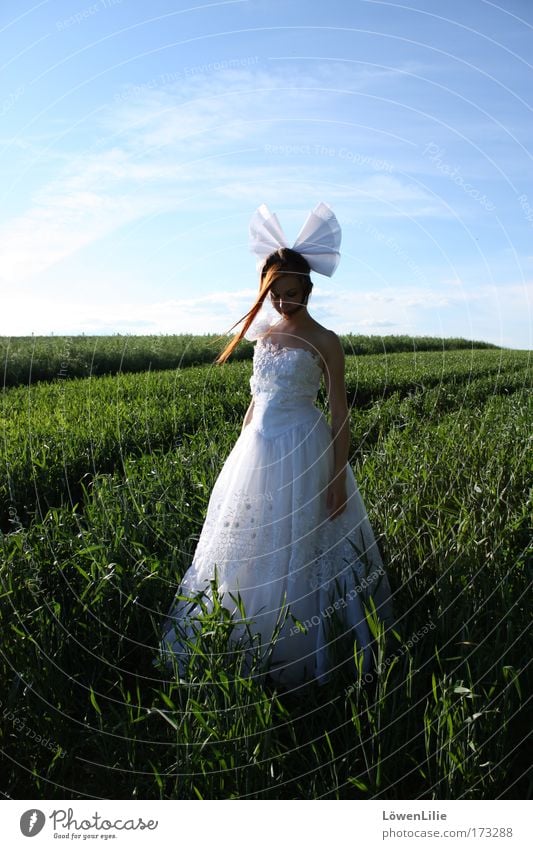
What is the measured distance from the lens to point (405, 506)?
15.3 feet

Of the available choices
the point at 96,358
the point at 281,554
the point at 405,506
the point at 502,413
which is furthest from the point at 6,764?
the point at 96,358

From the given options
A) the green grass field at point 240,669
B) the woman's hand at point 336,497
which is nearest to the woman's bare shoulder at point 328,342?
the woman's hand at point 336,497

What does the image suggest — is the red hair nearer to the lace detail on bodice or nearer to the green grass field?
the lace detail on bodice

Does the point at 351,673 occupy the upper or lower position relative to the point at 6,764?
upper

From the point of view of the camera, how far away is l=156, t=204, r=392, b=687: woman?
3.39 m

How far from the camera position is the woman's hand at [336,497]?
344 cm

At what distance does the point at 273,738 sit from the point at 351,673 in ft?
2.20

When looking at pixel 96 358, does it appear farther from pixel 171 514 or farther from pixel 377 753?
pixel 377 753
